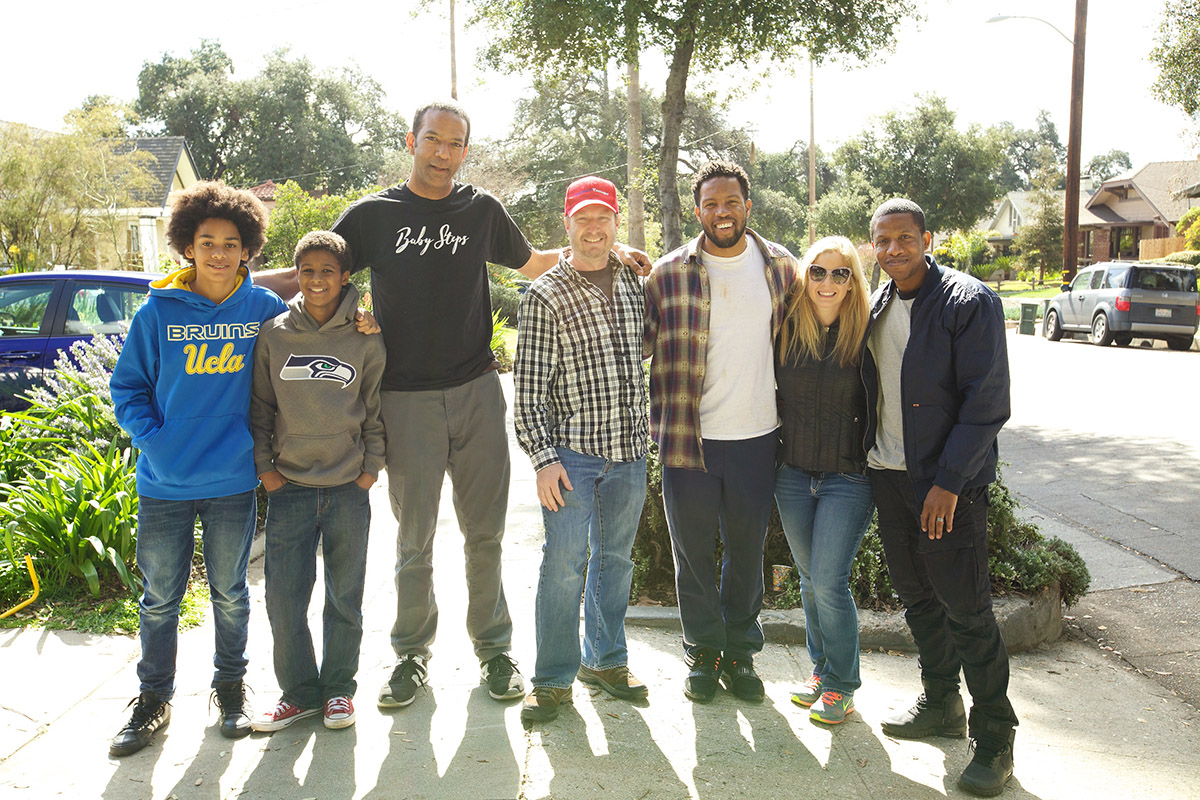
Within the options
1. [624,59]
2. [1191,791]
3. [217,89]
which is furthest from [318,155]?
[1191,791]

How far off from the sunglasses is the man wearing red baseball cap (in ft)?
2.26

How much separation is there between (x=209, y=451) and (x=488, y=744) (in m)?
1.49

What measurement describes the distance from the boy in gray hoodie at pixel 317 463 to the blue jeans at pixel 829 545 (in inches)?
65.1

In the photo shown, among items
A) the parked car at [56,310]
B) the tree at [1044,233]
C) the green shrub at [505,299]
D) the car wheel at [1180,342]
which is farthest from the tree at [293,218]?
the tree at [1044,233]

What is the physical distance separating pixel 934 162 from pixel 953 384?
43676 millimetres

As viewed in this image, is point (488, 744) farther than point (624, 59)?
No

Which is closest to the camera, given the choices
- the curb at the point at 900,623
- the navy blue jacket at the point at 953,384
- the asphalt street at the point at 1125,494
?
the navy blue jacket at the point at 953,384

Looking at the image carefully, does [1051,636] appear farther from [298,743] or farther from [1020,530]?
[298,743]

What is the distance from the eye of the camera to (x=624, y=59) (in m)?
8.84

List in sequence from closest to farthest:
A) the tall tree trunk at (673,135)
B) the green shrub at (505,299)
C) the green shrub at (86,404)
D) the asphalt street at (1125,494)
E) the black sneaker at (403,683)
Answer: the black sneaker at (403,683)
the asphalt street at (1125,494)
the green shrub at (86,404)
the tall tree trunk at (673,135)
the green shrub at (505,299)

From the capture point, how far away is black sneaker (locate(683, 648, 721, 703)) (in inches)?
141

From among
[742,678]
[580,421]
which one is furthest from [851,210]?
[580,421]

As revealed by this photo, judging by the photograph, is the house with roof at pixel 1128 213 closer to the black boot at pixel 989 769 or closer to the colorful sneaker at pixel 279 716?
the black boot at pixel 989 769

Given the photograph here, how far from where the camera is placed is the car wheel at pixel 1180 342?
18.0 m
